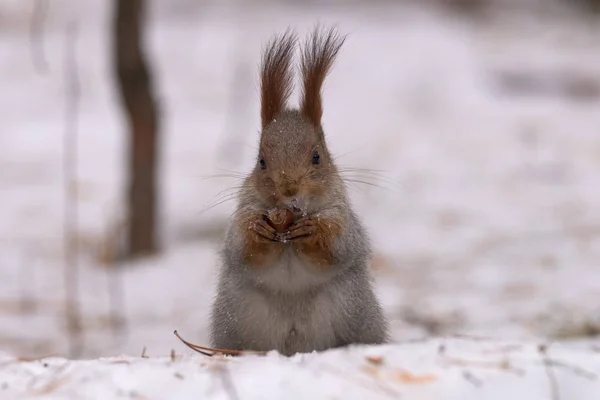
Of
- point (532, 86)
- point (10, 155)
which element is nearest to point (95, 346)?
point (10, 155)

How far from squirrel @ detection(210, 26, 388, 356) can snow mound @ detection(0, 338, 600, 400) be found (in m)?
0.34

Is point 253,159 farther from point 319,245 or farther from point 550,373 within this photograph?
point 550,373

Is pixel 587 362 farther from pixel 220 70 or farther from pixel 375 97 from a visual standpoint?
pixel 220 70

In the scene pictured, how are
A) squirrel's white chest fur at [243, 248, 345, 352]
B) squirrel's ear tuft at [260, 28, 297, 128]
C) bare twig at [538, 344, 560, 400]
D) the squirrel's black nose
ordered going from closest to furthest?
bare twig at [538, 344, 560, 400], squirrel's white chest fur at [243, 248, 345, 352], the squirrel's black nose, squirrel's ear tuft at [260, 28, 297, 128]

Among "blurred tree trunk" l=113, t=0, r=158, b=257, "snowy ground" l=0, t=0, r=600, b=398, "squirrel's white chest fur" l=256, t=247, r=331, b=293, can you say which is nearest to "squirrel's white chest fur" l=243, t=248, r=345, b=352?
"squirrel's white chest fur" l=256, t=247, r=331, b=293

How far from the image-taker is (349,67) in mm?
11547

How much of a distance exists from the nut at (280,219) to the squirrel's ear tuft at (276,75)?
44 centimetres

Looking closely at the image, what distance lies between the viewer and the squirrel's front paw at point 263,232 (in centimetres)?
292

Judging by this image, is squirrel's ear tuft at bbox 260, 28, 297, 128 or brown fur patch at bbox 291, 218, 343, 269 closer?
brown fur patch at bbox 291, 218, 343, 269

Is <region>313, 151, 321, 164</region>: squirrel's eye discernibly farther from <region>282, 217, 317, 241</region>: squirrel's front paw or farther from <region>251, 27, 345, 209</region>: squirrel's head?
<region>282, 217, 317, 241</region>: squirrel's front paw

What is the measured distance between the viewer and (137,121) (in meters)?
6.70

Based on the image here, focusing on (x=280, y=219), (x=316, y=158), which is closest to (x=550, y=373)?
(x=280, y=219)

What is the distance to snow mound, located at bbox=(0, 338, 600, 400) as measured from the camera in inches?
91.1

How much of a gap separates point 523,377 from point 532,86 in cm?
1001
